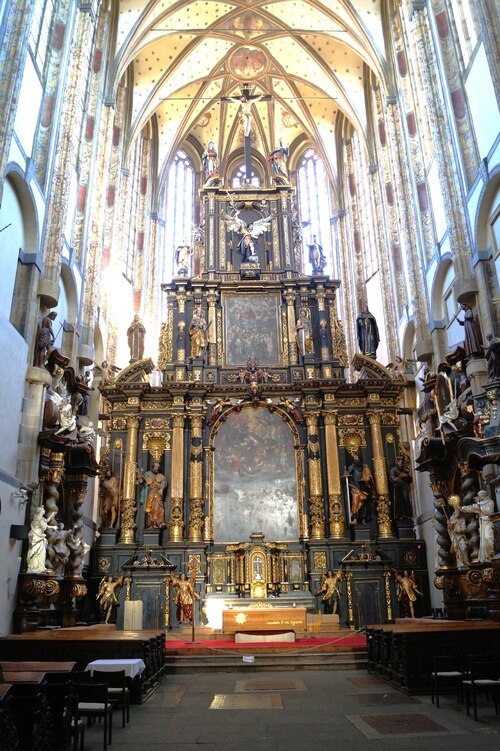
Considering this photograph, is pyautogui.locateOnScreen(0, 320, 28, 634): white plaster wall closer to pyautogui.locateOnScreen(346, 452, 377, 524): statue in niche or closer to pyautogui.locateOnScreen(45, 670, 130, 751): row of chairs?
pyautogui.locateOnScreen(45, 670, 130, 751): row of chairs

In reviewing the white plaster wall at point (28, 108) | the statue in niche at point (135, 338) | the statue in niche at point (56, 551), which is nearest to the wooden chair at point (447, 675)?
the statue in niche at point (56, 551)

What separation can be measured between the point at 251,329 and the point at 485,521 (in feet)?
37.0

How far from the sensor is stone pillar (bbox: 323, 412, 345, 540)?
19.8 meters

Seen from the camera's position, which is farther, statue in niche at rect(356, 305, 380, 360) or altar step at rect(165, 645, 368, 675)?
statue in niche at rect(356, 305, 380, 360)

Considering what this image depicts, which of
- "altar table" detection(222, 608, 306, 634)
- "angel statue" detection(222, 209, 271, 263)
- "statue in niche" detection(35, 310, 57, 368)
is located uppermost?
"angel statue" detection(222, 209, 271, 263)

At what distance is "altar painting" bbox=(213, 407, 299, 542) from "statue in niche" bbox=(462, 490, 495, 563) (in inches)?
282

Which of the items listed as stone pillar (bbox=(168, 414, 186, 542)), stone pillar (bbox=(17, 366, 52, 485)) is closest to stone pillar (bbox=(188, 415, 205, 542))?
stone pillar (bbox=(168, 414, 186, 542))

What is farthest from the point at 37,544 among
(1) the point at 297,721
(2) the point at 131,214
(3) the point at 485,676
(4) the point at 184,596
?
(2) the point at 131,214

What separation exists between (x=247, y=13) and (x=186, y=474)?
2068cm

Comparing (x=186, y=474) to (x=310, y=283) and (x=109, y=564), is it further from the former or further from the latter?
(x=310, y=283)

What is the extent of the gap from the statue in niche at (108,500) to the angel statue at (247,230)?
9314mm

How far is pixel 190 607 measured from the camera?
18.1m

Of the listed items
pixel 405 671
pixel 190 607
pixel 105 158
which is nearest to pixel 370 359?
pixel 190 607

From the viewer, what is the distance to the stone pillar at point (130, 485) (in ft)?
64.3
